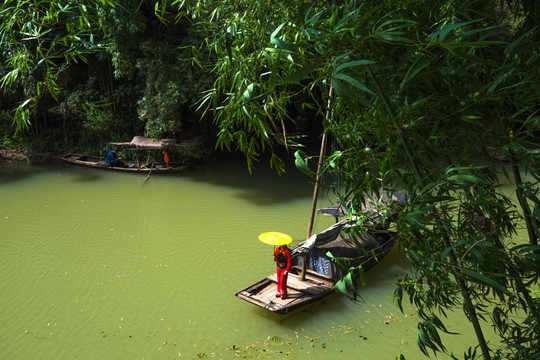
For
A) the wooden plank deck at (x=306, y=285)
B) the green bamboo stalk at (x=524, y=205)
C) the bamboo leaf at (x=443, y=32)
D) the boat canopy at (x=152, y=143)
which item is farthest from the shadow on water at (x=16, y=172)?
the bamboo leaf at (x=443, y=32)

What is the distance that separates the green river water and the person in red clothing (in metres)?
0.32

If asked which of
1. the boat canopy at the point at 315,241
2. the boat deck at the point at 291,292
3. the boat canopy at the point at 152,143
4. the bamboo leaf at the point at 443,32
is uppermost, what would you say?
the bamboo leaf at the point at 443,32

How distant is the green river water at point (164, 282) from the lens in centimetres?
521

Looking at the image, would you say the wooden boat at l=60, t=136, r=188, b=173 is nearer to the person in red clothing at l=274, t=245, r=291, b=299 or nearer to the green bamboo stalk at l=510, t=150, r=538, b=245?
the person in red clothing at l=274, t=245, r=291, b=299

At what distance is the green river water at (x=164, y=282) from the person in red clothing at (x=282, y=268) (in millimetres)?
323

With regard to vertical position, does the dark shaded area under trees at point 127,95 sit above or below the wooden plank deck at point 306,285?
above

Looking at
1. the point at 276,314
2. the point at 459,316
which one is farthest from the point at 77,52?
the point at 459,316

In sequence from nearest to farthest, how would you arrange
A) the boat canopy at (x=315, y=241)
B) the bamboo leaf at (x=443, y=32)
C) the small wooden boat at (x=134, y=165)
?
the bamboo leaf at (x=443, y=32) < the boat canopy at (x=315, y=241) < the small wooden boat at (x=134, y=165)

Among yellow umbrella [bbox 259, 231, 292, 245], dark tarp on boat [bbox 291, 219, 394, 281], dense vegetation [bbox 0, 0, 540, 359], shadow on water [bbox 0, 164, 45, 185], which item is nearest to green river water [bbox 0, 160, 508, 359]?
dark tarp on boat [bbox 291, 219, 394, 281]

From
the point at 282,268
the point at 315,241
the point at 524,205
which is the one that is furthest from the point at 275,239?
the point at 524,205

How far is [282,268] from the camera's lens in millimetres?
5723

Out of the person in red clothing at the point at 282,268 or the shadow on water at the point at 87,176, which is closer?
the person in red clothing at the point at 282,268

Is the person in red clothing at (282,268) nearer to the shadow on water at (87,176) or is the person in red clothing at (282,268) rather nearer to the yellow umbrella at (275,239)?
the yellow umbrella at (275,239)

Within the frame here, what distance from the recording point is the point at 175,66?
38.8ft
